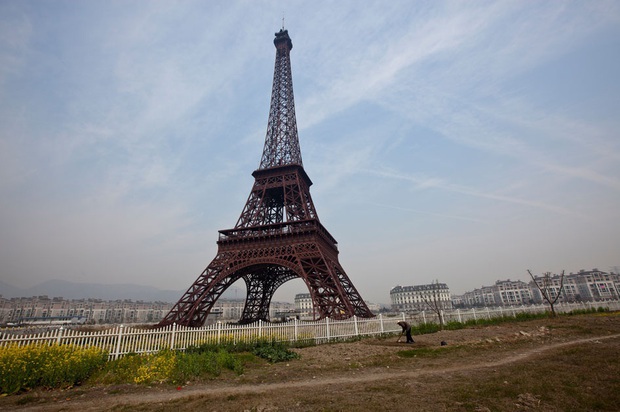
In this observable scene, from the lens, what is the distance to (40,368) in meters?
9.24

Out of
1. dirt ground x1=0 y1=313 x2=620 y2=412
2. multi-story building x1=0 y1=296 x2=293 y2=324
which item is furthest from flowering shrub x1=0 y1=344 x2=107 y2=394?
multi-story building x1=0 y1=296 x2=293 y2=324

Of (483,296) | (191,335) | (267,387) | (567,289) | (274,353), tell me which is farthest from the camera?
(483,296)

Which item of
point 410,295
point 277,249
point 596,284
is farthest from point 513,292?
point 277,249

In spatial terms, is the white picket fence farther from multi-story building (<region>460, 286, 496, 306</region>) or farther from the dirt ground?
multi-story building (<region>460, 286, 496, 306</region>)

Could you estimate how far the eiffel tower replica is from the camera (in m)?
29.0

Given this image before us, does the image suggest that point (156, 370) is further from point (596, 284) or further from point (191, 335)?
point (596, 284)

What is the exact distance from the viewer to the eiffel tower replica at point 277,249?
29.0 m

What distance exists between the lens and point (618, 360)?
8680 mm

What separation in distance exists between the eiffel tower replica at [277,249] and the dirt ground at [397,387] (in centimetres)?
1486

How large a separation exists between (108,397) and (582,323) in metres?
25.4

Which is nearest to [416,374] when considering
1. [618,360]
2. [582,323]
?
[618,360]

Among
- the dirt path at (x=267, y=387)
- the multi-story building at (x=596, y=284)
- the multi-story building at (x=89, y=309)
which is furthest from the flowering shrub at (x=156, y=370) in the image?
the multi-story building at (x=596, y=284)

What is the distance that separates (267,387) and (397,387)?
141 inches

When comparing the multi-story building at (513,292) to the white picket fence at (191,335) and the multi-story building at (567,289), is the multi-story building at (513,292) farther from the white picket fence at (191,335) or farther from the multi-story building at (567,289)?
the white picket fence at (191,335)
